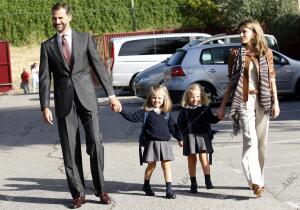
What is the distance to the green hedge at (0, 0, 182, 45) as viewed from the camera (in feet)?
153

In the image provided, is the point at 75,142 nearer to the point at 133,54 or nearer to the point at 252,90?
the point at 252,90

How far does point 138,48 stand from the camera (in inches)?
952

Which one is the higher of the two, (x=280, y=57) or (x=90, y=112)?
(x=90, y=112)

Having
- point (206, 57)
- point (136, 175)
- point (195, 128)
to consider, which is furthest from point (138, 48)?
point (195, 128)

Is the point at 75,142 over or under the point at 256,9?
over

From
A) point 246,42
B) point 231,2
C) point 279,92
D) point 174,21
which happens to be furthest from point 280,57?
point 174,21

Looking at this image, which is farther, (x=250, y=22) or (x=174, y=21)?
(x=174, y=21)

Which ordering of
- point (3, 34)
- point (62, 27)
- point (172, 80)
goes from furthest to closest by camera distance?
1. point (3, 34)
2. point (172, 80)
3. point (62, 27)

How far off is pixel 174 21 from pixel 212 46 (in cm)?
3009

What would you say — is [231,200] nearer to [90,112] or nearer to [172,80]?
[90,112]

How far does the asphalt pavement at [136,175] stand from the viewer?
7555 mm

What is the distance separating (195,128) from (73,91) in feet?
4.99

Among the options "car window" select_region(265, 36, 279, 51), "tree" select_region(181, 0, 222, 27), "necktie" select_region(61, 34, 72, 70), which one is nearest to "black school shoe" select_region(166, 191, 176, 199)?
"necktie" select_region(61, 34, 72, 70)

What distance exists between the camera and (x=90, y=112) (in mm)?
7496
